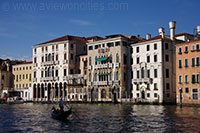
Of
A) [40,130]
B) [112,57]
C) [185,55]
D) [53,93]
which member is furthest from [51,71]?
[40,130]

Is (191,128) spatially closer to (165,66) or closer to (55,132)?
(55,132)

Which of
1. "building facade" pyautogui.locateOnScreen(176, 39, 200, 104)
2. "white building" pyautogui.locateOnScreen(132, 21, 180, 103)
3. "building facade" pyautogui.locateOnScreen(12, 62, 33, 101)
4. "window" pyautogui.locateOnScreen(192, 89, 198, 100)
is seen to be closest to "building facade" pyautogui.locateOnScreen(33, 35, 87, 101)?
"building facade" pyautogui.locateOnScreen(12, 62, 33, 101)

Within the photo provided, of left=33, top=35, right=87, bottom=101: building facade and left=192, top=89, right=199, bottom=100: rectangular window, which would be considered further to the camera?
left=33, top=35, right=87, bottom=101: building facade

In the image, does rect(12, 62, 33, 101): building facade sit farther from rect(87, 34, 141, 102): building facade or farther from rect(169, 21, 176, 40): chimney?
rect(169, 21, 176, 40): chimney

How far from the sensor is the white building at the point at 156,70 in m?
62.4

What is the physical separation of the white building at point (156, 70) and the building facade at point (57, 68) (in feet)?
54.1

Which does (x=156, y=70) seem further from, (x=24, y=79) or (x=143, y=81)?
(x=24, y=79)

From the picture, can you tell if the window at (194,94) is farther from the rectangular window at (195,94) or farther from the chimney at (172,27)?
the chimney at (172,27)

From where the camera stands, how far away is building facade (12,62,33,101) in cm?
9131

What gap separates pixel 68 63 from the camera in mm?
78500

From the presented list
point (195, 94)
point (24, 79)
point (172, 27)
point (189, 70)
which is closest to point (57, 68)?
point (24, 79)

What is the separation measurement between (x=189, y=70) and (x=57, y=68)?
35.5 meters

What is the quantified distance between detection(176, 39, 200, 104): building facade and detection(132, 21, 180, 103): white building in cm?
557

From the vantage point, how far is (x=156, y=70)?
63438mm
